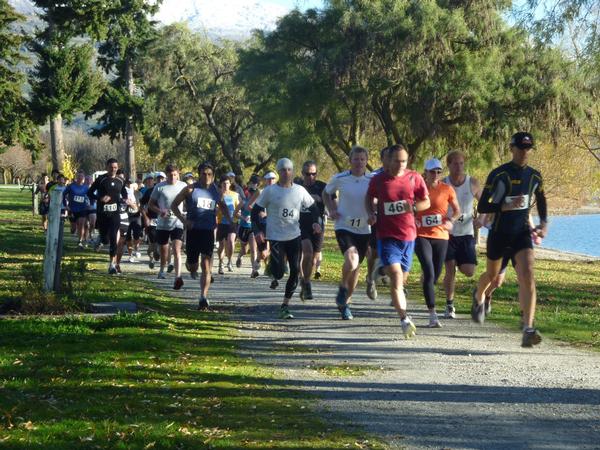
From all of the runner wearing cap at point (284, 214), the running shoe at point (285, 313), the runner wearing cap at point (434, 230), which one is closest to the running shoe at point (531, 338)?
the runner wearing cap at point (434, 230)

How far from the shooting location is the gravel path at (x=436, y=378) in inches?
254

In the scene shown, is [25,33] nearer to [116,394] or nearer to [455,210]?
[455,210]

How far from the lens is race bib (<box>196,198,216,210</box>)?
14.1m

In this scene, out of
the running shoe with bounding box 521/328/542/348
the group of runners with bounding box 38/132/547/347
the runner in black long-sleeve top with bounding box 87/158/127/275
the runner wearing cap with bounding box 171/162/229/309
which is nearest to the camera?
the running shoe with bounding box 521/328/542/348

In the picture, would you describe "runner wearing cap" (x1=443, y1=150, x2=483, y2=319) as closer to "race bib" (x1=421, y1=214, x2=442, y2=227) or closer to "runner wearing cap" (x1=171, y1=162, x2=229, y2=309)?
"race bib" (x1=421, y1=214, x2=442, y2=227)

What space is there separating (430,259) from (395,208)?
1373 mm

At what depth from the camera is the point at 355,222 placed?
496 inches

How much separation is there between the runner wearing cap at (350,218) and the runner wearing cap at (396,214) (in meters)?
1.38

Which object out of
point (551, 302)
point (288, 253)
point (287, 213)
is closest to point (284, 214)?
point (287, 213)

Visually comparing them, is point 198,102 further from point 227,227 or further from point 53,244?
point 53,244

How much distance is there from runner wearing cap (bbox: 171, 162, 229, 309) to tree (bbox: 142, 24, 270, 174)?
43.3m

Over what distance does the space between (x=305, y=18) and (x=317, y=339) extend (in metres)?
27.0

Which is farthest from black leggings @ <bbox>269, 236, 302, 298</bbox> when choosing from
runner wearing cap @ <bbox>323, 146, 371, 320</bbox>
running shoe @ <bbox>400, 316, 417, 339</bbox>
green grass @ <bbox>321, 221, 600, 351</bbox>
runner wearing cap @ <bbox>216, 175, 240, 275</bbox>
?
runner wearing cap @ <bbox>216, 175, 240, 275</bbox>

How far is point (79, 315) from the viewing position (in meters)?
11.5
